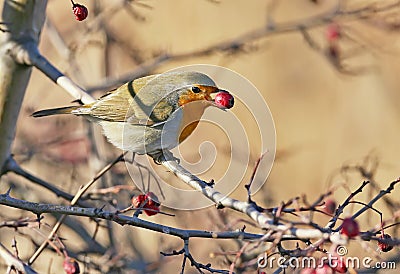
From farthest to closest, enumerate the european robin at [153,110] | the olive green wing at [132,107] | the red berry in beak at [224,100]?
the olive green wing at [132,107]
the european robin at [153,110]
the red berry in beak at [224,100]

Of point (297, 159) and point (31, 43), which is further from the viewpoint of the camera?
point (297, 159)

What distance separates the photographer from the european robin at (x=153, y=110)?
2857 mm

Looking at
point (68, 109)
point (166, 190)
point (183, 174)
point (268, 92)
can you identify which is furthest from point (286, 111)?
point (183, 174)

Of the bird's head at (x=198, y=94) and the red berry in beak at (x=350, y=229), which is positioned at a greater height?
the bird's head at (x=198, y=94)

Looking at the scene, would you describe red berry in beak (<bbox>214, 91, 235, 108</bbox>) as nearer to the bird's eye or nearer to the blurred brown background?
the bird's eye

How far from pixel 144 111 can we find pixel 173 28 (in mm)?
3765

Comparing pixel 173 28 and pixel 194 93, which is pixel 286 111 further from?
pixel 194 93

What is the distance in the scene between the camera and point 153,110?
3.01 m

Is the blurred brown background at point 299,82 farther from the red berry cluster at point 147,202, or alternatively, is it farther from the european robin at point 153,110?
the red berry cluster at point 147,202

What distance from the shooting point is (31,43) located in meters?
2.77

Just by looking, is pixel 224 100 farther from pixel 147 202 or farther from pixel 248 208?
pixel 248 208

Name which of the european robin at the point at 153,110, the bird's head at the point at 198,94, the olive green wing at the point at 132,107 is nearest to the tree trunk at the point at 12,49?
the european robin at the point at 153,110

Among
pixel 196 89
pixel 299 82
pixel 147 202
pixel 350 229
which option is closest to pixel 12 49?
pixel 196 89

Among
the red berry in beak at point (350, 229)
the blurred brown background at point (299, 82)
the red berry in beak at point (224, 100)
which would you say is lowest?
the red berry in beak at point (350, 229)
